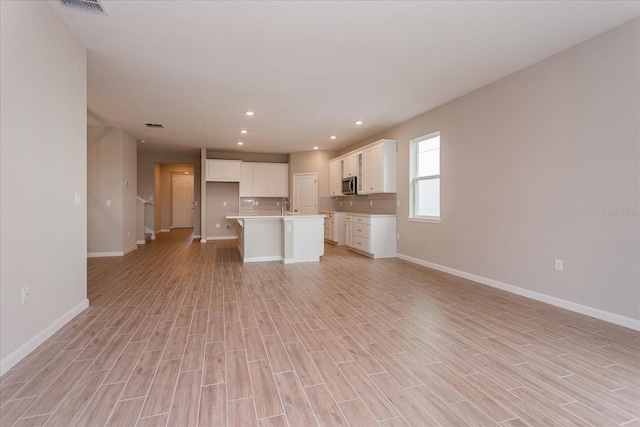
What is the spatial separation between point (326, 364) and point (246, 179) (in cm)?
787

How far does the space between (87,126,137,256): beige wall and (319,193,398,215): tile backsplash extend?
5171mm

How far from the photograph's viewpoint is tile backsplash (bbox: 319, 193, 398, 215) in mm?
6461

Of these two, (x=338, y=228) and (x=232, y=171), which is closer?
(x=338, y=228)

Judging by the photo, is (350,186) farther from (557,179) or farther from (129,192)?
(129,192)

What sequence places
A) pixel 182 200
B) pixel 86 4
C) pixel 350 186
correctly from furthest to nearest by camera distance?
pixel 182 200
pixel 350 186
pixel 86 4

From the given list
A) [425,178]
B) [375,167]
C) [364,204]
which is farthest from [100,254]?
[425,178]

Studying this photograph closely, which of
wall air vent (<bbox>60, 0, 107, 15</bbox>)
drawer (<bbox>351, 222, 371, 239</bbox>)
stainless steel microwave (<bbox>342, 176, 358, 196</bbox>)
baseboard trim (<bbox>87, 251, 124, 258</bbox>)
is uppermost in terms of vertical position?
wall air vent (<bbox>60, 0, 107, 15</bbox>)

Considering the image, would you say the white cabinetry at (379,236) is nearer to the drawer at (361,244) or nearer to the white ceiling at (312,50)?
the drawer at (361,244)

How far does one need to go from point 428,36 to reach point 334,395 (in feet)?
10.4

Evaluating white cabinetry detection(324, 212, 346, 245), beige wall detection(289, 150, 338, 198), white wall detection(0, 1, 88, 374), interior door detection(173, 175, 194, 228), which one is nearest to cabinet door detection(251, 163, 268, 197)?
beige wall detection(289, 150, 338, 198)

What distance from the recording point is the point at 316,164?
926 cm

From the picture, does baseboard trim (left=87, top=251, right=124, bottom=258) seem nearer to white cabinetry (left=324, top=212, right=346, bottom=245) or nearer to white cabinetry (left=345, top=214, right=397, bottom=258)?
white cabinetry (left=324, top=212, right=346, bottom=245)

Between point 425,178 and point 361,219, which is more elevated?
point 425,178

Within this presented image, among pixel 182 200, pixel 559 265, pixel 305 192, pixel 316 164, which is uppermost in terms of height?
pixel 316 164
